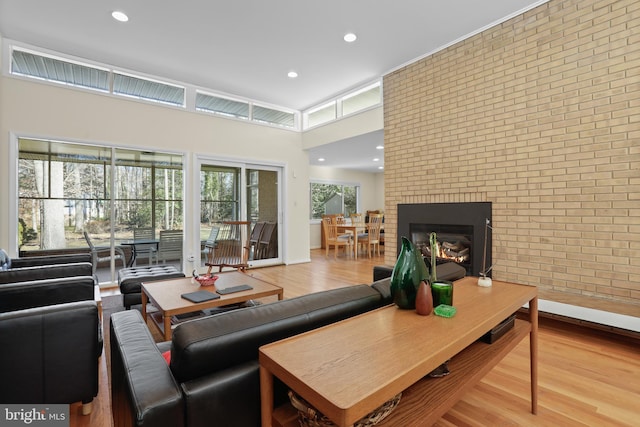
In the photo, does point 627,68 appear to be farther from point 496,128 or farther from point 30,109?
point 30,109

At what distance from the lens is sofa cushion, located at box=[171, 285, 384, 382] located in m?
0.90

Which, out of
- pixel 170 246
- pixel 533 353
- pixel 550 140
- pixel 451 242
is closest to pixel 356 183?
pixel 451 242

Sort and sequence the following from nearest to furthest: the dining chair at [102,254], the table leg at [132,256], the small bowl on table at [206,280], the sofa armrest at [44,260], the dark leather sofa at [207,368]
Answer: the dark leather sofa at [207,368] → the small bowl on table at [206,280] → the sofa armrest at [44,260] → the dining chair at [102,254] → the table leg at [132,256]

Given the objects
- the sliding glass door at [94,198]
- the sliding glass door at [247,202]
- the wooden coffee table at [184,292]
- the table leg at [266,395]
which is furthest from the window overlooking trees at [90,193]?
the table leg at [266,395]

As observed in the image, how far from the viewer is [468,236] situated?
11.6 ft

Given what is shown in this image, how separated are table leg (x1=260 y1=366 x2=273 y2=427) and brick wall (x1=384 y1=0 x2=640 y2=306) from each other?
309cm

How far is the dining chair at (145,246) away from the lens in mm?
4512

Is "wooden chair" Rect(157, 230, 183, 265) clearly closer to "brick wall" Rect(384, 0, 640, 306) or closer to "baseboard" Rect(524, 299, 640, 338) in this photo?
"brick wall" Rect(384, 0, 640, 306)

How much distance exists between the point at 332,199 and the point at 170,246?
529 cm

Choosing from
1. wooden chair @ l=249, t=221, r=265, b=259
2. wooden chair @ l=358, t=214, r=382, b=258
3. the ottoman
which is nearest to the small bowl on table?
the ottoman

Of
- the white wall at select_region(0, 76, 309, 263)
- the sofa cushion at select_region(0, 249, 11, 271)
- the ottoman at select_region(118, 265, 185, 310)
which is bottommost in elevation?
the ottoman at select_region(118, 265, 185, 310)

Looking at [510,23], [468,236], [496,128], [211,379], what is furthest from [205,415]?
[510,23]

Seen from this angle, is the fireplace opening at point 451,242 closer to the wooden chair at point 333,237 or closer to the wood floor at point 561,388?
the wood floor at point 561,388

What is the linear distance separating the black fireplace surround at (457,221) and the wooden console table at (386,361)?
2219 millimetres
